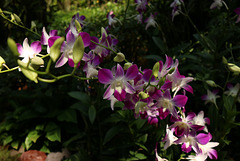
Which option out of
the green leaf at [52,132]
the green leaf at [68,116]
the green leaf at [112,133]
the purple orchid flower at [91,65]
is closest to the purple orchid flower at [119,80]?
the purple orchid flower at [91,65]

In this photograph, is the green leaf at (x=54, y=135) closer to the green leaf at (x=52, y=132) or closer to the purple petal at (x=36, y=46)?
the green leaf at (x=52, y=132)

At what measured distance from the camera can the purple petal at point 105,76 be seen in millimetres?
729

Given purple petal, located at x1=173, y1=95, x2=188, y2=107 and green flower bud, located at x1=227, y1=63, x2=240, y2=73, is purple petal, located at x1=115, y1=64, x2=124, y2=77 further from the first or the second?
green flower bud, located at x1=227, y1=63, x2=240, y2=73

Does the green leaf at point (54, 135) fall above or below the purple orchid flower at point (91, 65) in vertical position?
below

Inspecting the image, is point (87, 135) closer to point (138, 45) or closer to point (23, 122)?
point (23, 122)

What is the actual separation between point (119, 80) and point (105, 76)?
5cm

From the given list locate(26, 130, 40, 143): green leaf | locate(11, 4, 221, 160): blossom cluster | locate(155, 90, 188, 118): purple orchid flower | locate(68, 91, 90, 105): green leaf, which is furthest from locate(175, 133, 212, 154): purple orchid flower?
locate(26, 130, 40, 143): green leaf

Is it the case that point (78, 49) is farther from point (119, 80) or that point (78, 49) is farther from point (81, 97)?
point (81, 97)

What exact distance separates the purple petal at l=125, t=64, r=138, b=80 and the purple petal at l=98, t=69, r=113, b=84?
2.3 inches

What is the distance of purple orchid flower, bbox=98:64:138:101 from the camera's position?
0.74 m

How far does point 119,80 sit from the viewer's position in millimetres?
765

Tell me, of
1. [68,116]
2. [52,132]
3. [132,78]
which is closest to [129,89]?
[132,78]

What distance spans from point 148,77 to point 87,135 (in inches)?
42.6

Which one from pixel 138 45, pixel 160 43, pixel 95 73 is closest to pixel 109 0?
pixel 138 45
